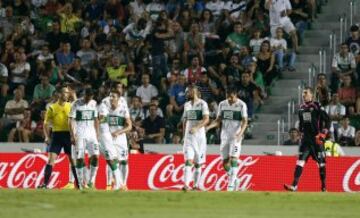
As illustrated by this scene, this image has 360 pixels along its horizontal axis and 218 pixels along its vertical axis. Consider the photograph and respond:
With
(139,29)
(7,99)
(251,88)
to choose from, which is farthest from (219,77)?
(7,99)

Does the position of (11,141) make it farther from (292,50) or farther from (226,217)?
(226,217)

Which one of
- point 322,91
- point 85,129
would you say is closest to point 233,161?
point 85,129

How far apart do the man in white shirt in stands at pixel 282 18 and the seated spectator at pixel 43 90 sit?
6.45 m

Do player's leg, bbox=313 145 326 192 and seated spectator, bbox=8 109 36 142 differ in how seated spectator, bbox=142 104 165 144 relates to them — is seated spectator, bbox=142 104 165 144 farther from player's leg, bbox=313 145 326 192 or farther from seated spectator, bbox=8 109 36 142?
player's leg, bbox=313 145 326 192

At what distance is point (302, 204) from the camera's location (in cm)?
2206

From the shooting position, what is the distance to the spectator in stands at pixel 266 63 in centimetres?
3316

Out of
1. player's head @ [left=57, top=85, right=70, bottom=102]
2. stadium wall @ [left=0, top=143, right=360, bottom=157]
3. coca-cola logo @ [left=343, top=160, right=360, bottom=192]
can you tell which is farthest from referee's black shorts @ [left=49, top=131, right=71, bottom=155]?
coca-cola logo @ [left=343, top=160, right=360, bottom=192]

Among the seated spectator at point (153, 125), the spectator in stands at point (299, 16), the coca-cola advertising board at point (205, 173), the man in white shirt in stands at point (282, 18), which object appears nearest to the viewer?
the coca-cola advertising board at point (205, 173)

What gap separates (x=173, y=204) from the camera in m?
21.8

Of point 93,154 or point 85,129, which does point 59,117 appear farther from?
point 93,154

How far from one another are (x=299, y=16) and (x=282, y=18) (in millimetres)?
1105

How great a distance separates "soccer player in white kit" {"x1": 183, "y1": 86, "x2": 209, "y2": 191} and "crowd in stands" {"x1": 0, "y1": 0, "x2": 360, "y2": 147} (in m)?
3.51

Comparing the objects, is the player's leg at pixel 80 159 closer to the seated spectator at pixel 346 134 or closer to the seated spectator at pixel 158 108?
the seated spectator at pixel 158 108

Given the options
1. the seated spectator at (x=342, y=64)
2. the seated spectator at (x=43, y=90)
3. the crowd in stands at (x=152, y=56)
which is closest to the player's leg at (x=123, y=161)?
the crowd in stands at (x=152, y=56)
